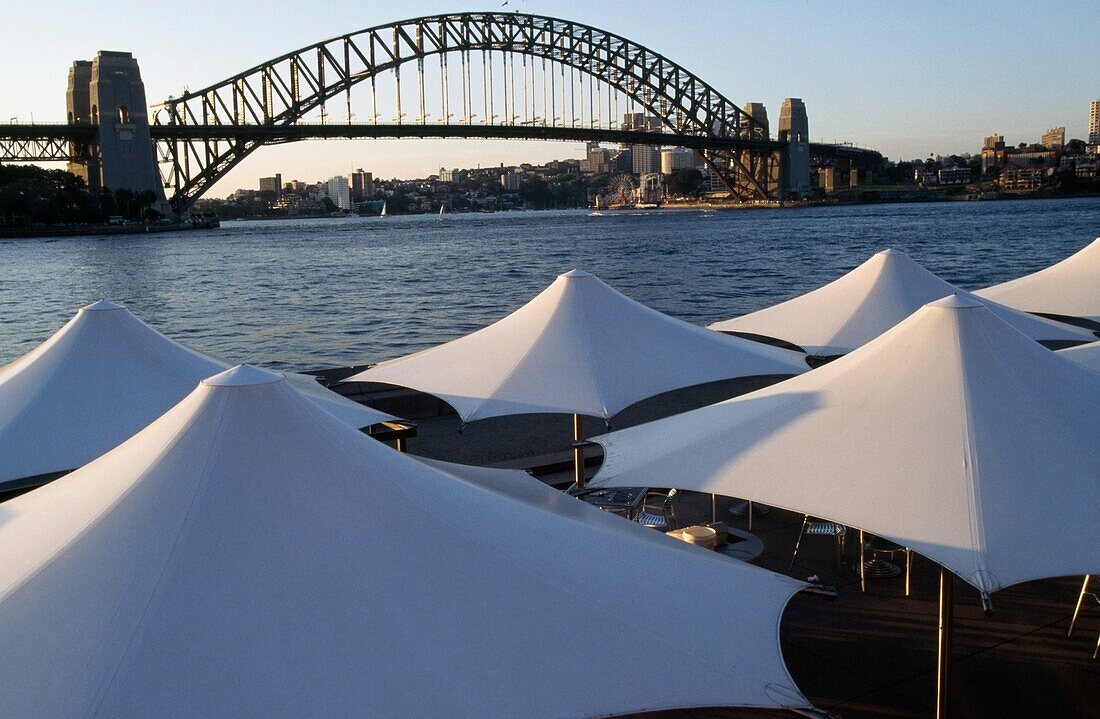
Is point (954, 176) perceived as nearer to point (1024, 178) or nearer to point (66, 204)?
point (1024, 178)

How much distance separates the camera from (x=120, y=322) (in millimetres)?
7238

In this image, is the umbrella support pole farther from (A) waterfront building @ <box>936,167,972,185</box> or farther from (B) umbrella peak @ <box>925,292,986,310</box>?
(A) waterfront building @ <box>936,167,972,185</box>

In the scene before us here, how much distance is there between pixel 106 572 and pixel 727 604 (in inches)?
65.4

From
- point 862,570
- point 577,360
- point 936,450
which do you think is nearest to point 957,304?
point 936,450

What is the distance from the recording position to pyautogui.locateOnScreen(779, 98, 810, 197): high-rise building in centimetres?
10069

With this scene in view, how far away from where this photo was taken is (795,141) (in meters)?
102

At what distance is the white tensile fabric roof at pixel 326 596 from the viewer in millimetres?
2543

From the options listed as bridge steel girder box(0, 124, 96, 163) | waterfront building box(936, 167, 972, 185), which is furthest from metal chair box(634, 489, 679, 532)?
waterfront building box(936, 167, 972, 185)

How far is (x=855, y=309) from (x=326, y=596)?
312 inches

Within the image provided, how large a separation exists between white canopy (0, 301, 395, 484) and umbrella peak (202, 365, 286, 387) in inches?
105

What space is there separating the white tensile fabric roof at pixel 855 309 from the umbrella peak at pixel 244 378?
6759 millimetres

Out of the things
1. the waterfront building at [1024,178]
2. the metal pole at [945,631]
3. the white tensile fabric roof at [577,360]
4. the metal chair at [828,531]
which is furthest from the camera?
the waterfront building at [1024,178]

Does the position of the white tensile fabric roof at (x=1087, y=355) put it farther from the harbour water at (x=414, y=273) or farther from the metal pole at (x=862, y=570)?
the harbour water at (x=414, y=273)

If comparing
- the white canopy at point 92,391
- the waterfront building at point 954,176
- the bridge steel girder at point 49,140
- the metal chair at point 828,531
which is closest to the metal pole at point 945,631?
the metal chair at point 828,531
